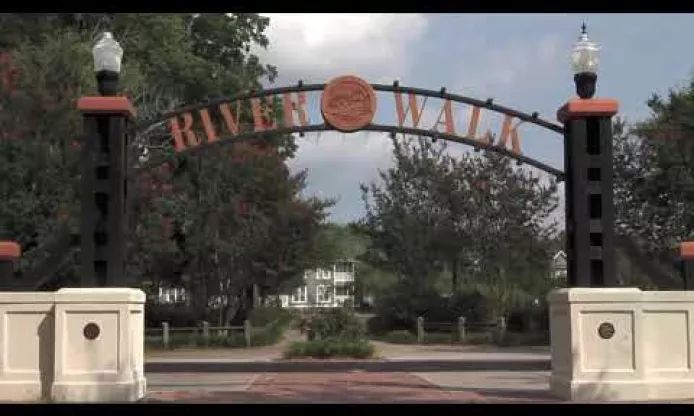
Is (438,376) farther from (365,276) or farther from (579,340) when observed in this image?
(365,276)

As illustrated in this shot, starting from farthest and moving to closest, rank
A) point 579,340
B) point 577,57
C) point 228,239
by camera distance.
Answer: point 228,239
point 577,57
point 579,340

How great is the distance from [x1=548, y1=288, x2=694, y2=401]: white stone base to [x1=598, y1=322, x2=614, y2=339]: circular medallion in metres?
A: 0.01

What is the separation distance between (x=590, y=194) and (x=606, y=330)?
78.0 inches

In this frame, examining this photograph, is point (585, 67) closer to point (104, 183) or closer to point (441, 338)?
point (104, 183)

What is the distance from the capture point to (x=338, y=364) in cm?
2222

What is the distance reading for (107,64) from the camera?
14242mm

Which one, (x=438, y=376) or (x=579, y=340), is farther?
(x=438, y=376)

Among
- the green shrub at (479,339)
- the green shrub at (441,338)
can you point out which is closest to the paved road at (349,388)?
the green shrub at (479,339)

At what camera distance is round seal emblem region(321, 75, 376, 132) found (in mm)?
15250

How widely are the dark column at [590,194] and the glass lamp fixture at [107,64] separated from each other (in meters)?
6.60
